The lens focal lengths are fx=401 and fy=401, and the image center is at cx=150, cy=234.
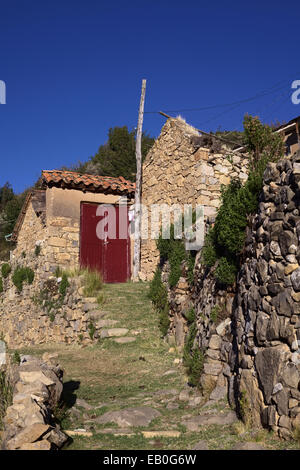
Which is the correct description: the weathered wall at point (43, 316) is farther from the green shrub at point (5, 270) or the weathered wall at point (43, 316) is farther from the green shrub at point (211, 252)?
the green shrub at point (211, 252)

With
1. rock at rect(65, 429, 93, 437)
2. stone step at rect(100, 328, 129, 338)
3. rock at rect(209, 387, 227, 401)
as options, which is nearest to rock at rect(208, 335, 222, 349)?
rock at rect(209, 387, 227, 401)

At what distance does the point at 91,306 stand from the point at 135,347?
2.32 meters

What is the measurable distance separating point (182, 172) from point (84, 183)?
136 inches

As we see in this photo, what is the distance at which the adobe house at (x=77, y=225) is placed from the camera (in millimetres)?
13016

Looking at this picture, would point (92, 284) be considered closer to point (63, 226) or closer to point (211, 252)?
point (63, 226)

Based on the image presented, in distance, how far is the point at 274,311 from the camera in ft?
14.9

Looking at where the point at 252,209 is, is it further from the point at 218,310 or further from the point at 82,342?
the point at 82,342

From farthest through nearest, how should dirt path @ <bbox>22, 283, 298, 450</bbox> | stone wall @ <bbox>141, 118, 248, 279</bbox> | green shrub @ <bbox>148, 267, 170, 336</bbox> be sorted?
stone wall @ <bbox>141, 118, 248, 279</bbox>
green shrub @ <bbox>148, 267, 170, 336</bbox>
dirt path @ <bbox>22, 283, 298, 450</bbox>

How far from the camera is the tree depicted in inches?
1000

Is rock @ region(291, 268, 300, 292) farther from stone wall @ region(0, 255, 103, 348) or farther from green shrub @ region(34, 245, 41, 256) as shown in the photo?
green shrub @ region(34, 245, 41, 256)

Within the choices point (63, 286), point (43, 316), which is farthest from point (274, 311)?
point (43, 316)

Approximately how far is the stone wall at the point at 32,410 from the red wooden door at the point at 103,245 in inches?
326

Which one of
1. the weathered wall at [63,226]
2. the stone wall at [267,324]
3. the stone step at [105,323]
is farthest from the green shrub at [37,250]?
the stone wall at [267,324]
